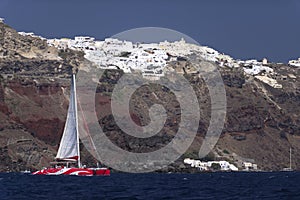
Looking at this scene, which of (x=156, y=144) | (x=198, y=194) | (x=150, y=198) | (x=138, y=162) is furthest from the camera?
(x=156, y=144)

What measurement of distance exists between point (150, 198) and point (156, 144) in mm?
124341

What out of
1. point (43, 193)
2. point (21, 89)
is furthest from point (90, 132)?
point (43, 193)

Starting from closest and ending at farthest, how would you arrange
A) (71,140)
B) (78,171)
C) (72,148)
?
(78,171) < (72,148) < (71,140)

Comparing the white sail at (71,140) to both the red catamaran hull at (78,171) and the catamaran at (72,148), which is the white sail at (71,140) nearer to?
the catamaran at (72,148)

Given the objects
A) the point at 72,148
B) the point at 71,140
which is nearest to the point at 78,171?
the point at 72,148

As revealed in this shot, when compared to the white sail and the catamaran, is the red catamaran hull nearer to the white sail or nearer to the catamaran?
the catamaran

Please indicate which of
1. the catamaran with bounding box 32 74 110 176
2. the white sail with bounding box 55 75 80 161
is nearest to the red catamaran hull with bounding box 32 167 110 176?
the catamaran with bounding box 32 74 110 176

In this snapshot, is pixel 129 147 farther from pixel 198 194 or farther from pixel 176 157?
pixel 198 194

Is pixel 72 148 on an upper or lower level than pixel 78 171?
upper

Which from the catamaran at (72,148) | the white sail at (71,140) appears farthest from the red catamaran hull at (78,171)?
the white sail at (71,140)

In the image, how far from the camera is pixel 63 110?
19200cm

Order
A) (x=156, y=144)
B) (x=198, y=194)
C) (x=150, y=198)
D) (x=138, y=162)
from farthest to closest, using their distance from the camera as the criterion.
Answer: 1. (x=156, y=144)
2. (x=138, y=162)
3. (x=198, y=194)
4. (x=150, y=198)

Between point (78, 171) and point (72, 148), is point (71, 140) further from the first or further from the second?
point (78, 171)

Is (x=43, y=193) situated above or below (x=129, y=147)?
below
